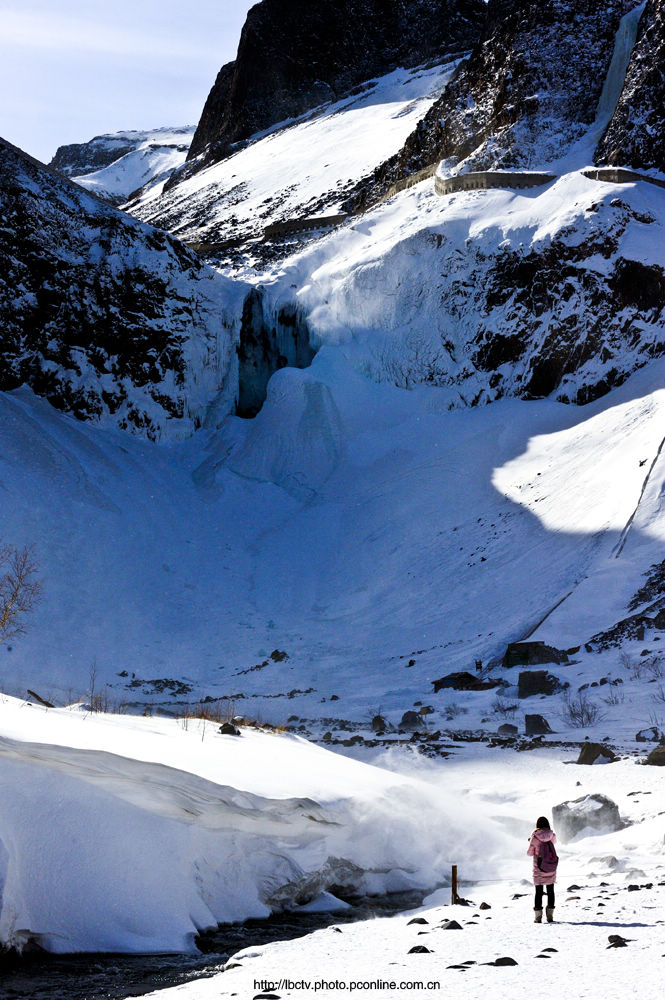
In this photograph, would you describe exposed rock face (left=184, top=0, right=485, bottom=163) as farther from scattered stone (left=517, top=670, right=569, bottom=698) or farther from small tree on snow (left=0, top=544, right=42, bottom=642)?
scattered stone (left=517, top=670, right=569, bottom=698)

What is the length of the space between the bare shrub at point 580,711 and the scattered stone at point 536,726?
0.55 meters

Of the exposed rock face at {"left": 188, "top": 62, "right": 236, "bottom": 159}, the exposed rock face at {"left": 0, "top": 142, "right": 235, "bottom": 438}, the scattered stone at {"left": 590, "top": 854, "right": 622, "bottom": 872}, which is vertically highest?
the exposed rock face at {"left": 188, "top": 62, "right": 236, "bottom": 159}

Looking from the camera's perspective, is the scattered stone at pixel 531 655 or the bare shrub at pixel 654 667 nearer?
the bare shrub at pixel 654 667

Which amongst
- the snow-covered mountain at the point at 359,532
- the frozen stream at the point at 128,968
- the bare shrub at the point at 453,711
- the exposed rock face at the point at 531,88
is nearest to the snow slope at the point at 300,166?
the snow-covered mountain at the point at 359,532

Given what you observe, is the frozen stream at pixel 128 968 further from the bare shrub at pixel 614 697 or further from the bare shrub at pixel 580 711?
the bare shrub at pixel 614 697

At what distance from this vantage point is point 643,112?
40.7m

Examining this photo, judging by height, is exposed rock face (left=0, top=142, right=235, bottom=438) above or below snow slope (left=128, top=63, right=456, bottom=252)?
below

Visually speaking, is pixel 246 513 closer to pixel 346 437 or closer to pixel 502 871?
pixel 346 437

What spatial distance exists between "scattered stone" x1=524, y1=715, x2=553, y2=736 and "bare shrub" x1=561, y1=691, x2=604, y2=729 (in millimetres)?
552

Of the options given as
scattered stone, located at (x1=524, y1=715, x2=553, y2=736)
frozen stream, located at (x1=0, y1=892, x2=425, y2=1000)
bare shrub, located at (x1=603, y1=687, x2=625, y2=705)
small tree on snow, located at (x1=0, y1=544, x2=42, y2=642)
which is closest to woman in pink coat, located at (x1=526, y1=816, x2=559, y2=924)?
frozen stream, located at (x1=0, y1=892, x2=425, y2=1000)

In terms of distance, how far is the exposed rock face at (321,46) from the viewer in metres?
76.2

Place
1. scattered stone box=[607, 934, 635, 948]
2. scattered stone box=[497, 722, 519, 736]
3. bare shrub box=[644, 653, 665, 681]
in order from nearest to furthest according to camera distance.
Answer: scattered stone box=[607, 934, 635, 948], scattered stone box=[497, 722, 519, 736], bare shrub box=[644, 653, 665, 681]

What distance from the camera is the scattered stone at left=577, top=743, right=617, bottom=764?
50.5ft

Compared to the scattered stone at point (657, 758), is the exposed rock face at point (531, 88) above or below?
above
